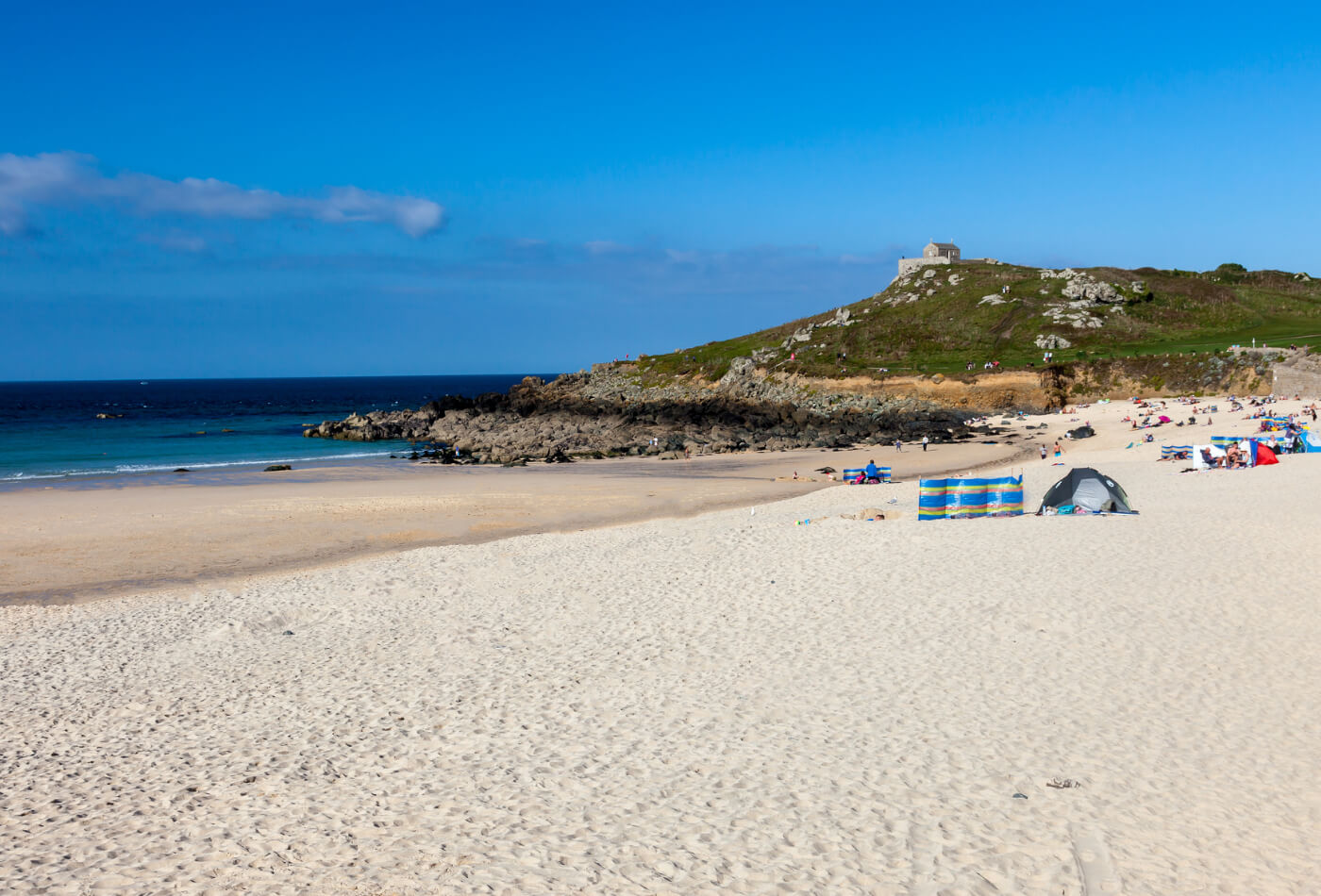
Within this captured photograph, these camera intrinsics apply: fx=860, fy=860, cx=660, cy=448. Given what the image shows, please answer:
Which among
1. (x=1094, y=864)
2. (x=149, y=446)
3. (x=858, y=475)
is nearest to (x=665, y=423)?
(x=858, y=475)

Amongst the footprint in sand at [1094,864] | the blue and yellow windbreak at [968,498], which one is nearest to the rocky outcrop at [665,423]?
the blue and yellow windbreak at [968,498]

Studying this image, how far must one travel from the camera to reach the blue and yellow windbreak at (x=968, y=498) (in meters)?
20.1

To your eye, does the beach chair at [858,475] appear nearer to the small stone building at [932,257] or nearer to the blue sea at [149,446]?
the blue sea at [149,446]

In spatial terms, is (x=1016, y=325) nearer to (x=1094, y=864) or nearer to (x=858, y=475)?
(x=858, y=475)

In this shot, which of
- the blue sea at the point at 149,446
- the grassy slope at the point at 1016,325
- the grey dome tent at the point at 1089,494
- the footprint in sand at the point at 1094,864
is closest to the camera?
the footprint in sand at the point at 1094,864

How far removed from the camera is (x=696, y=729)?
928 centimetres

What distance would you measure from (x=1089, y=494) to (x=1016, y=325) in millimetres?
67231

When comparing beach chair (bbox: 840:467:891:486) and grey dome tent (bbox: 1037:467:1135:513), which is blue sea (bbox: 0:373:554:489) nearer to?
beach chair (bbox: 840:467:891:486)

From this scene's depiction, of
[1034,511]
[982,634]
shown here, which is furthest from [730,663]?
[1034,511]

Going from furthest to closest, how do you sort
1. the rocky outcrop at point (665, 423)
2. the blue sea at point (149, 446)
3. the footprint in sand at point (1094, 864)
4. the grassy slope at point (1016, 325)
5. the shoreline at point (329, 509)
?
the grassy slope at point (1016, 325)
the rocky outcrop at point (665, 423)
the blue sea at point (149, 446)
the shoreline at point (329, 509)
the footprint in sand at point (1094, 864)

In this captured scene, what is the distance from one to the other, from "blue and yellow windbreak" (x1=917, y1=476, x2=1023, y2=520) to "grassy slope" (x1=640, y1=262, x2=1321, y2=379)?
167ft

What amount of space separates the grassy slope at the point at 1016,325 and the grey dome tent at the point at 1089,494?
165 feet

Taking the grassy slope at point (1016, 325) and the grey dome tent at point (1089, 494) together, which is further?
the grassy slope at point (1016, 325)

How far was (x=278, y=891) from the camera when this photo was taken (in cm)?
629
